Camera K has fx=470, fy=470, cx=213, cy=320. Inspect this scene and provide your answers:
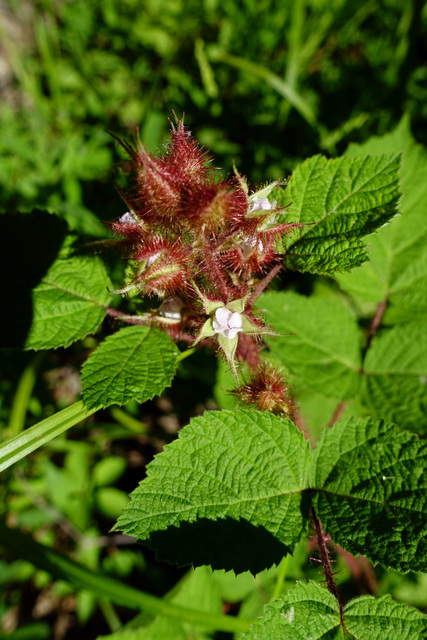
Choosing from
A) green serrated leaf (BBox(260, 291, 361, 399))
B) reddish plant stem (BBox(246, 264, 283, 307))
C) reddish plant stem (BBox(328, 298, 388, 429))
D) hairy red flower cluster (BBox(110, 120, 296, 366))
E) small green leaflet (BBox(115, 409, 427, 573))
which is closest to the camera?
hairy red flower cluster (BBox(110, 120, 296, 366))

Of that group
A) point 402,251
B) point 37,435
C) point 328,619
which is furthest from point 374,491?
point 402,251

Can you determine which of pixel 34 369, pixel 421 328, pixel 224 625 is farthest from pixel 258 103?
pixel 224 625

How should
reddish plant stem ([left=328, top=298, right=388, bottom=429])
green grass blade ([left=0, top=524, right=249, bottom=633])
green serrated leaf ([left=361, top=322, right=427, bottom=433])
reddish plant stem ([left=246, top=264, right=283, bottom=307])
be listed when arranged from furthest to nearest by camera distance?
reddish plant stem ([left=328, top=298, right=388, bottom=429])
green serrated leaf ([left=361, top=322, right=427, bottom=433])
green grass blade ([left=0, top=524, right=249, bottom=633])
reddish plant stem ([left=246, top=264, right=283, bottom=307])

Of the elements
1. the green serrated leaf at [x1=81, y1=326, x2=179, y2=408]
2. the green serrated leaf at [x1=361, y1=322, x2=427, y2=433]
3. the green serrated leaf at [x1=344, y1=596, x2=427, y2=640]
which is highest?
the green serrated leaf at [x1=81, y1=326, x2=179, y2=408]

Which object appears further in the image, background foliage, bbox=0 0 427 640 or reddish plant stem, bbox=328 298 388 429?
reddish plant stem, bbox=328 298 388 429

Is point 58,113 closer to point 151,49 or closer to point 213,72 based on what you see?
point 151,49

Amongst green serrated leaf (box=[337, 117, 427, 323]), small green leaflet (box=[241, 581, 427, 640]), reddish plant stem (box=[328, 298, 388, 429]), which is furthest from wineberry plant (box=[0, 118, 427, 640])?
green serrated leaf (box=[337, 117, 427, 323])

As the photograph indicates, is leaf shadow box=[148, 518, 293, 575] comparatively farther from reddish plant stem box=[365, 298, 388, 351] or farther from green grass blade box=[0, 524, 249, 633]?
reddish plant stem box=[365, 298, 388, 351]

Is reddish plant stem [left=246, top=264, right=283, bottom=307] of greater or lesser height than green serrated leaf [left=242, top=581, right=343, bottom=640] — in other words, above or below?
above

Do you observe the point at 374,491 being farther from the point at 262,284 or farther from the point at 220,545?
the point at 262,284
